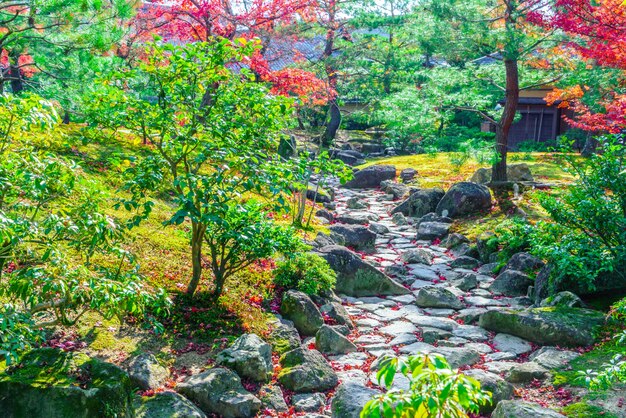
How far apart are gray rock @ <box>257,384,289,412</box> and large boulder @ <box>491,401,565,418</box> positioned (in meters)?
2.07

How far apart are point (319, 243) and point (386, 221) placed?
501 centimetres

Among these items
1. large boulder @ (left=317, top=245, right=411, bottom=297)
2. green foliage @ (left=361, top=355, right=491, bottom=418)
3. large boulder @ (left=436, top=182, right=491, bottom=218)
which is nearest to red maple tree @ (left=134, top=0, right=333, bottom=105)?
large boulder @ (left=436, top=182, right=491, bottom=218)

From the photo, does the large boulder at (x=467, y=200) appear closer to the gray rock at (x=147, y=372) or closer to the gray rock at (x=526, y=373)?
the gray rock at (x=526, y=373)

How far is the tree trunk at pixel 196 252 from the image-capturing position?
723cm

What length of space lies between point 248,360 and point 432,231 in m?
8.93

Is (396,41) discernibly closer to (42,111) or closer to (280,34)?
(280,34)

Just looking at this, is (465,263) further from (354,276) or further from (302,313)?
(302,313)

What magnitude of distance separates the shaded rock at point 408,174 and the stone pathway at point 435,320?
22.1 feet

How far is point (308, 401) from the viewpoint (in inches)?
245

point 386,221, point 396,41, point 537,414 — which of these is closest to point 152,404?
point 537,414

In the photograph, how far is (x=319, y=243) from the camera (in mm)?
11859

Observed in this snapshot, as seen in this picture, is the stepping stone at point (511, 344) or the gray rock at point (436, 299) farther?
the gray rock at point (436, 299)

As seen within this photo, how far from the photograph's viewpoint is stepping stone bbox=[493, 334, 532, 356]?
309 inches

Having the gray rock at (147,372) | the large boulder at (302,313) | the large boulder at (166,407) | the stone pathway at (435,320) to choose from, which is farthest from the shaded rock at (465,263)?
the large boulder at (166,407)
